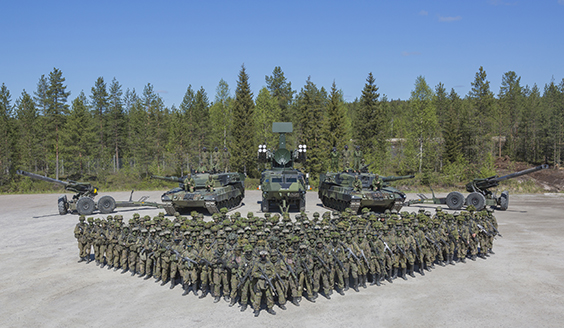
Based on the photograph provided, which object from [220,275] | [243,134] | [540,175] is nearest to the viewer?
[220,275]

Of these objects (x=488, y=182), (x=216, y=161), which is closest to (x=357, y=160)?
(x=488, y=182)

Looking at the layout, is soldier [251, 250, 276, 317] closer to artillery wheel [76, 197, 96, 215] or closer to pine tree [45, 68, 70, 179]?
artillery wheel [76, 197, 96, 215]

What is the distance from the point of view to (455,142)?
45125 mm

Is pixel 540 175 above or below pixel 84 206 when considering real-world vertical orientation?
below

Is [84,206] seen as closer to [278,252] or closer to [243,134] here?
[278,252]

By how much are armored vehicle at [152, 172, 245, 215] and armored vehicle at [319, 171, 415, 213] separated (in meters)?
5.49

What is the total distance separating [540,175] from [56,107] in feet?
176

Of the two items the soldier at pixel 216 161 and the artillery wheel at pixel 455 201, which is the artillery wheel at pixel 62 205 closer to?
the soldier at pixel 216 161

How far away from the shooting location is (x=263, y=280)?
850 centimetres

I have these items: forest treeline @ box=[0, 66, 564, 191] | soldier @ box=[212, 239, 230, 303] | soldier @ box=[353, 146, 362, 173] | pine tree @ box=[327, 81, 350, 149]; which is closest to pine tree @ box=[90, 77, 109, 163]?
forest treeline @ box=[0, 66, 564, 191]

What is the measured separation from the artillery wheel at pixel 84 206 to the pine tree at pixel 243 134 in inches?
882

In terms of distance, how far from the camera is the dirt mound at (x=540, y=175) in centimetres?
4093

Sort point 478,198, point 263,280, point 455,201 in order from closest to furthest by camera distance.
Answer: point 263,280 < point 478,198 < point 455,201

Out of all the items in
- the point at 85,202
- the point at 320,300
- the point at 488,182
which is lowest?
the point at 320,300
